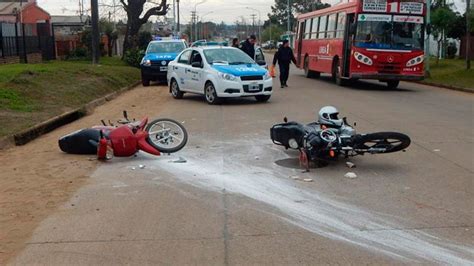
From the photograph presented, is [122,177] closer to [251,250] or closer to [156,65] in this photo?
[251,250]

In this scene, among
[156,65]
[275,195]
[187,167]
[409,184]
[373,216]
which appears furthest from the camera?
[156,65]

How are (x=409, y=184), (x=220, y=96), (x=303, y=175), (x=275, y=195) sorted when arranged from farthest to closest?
(x=220, y=96) → (x=303, y=175) → (x=409, y=184) → (x=275, y=195)

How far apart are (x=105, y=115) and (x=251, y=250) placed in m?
11.0

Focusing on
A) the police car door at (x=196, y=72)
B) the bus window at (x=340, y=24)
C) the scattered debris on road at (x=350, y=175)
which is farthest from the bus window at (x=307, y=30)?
the scattered debris on road at (x=350, y=175)

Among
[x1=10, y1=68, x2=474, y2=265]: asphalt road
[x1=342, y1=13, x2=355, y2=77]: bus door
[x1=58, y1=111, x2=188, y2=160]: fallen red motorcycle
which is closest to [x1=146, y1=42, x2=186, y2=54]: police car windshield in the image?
[x1=342, y1=13, x2=355, y2=77]: bus door

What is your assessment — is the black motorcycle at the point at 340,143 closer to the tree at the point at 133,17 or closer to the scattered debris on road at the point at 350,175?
the scattered debris on road at the point at 350,175

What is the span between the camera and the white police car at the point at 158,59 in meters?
24.4

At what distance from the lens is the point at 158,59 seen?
24.3m

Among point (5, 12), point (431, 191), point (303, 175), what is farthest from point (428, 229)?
point (5, 12)

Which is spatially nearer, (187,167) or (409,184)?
(409,184)

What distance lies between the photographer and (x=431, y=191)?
7172mm

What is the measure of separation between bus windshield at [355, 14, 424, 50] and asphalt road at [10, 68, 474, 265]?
10.7 meters

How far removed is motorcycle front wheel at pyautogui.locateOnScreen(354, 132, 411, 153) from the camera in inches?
333

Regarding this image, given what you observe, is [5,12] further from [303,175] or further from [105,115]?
[303,175]
